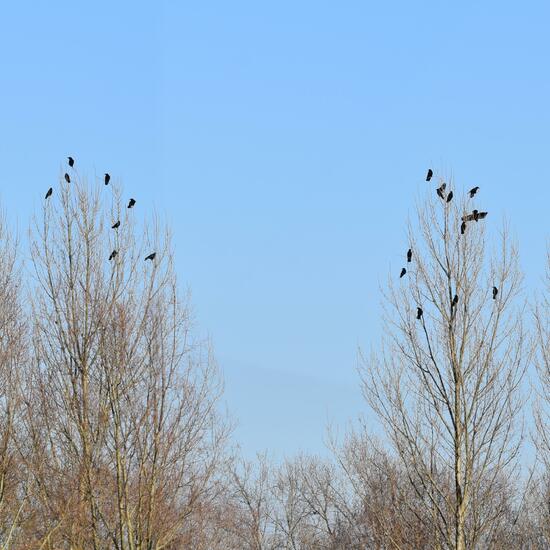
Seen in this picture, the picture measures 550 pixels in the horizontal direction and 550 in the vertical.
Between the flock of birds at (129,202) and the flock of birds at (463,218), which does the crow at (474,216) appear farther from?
the flock of birds at (129,202)

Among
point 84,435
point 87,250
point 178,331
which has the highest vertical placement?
point 87,250

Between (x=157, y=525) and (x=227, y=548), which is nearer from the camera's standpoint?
(x=157, y=525)

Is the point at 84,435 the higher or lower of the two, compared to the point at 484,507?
higher

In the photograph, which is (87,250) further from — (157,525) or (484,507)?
(484,507)

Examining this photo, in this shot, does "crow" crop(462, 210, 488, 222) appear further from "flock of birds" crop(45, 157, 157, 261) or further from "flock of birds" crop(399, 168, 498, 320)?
"flock of birds" crop(45, 157, 157, 261)

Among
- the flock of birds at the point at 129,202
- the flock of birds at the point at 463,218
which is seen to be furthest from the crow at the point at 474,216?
the flock of birds at the point at 129,202

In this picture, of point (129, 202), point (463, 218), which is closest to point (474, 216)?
point (463, 218)

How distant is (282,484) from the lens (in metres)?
54.9

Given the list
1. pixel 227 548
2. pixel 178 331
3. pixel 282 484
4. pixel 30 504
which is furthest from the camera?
pixel 282 484

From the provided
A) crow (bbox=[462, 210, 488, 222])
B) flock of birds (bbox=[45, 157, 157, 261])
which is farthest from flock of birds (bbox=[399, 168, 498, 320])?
flock of birds (bbox=[45, 157, 157, 261])

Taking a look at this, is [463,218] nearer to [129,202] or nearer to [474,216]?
[474,216]

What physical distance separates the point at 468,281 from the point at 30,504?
31.1ft

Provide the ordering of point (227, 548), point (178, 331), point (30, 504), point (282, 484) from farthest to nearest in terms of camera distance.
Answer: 1. point (282, 484)
2. point (227, 548)
3. point (30, 504)
4. point (178, 331)

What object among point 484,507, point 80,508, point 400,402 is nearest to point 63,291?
point 80,508
